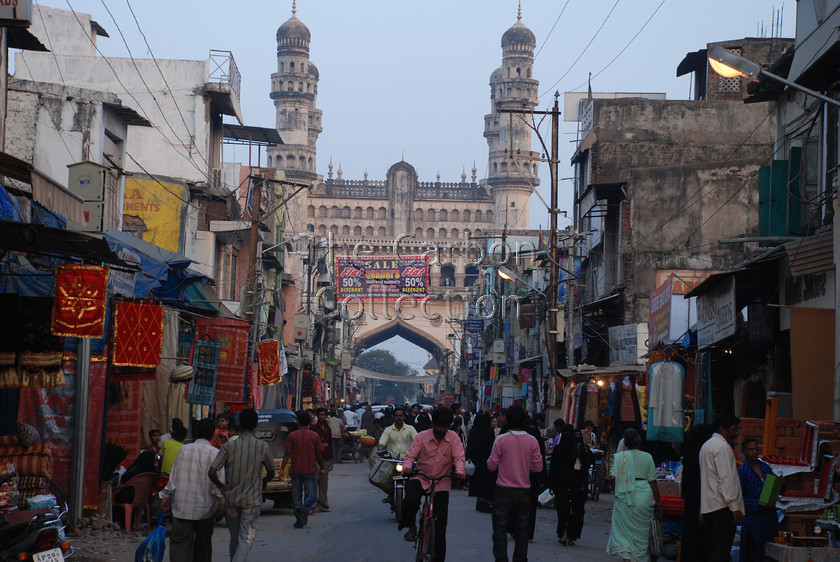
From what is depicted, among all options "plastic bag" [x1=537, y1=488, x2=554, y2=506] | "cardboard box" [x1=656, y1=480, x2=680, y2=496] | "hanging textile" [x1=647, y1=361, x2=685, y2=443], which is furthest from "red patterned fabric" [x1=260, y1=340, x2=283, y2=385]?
"cardboard box" [x1=656, y1=480, x2=680, y2=496]

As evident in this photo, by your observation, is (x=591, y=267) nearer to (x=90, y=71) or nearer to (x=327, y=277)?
(x=90, y=71)

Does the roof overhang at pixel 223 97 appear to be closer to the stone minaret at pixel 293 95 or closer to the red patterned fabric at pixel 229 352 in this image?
the red patterned fabric at pixel 229 352

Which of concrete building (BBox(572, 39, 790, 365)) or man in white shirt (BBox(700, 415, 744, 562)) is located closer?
man in white shirt (BBox(700, 415, 744, 562))

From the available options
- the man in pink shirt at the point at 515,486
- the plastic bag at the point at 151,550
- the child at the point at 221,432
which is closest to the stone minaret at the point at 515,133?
the child at the point at 221,432

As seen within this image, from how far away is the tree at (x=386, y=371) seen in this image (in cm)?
11950

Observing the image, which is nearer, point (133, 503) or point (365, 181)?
point (133, 503)

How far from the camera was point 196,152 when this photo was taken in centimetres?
2675

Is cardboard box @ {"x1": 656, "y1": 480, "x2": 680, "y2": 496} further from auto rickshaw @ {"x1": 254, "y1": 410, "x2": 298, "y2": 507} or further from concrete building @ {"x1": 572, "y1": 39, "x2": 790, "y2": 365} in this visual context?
concrete building @ {"x1": 572, "y1": 39, "x2": 790, "y2": 365}

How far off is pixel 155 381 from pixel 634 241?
41.7 ft

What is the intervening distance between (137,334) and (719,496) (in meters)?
6.98

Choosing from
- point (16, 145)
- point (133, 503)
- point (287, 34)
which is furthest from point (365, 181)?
point (133, 503)

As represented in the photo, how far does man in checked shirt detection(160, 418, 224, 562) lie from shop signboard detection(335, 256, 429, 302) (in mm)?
44289

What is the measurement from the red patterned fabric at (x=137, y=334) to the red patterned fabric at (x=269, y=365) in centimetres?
1226

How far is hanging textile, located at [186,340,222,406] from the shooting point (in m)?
16.3
